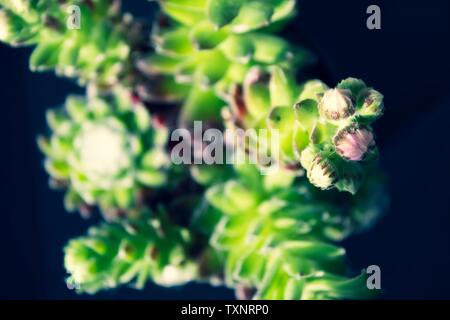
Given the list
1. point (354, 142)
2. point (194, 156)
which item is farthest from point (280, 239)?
point (354, 142)

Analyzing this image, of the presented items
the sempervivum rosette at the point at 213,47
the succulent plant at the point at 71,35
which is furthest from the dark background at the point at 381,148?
the succulent plant at the point at 71,35

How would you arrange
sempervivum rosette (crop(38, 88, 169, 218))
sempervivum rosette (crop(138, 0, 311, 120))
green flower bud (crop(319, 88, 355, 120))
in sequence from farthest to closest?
sempervivum rosette (crop(38, 88, 169, 218))
sempervivum rosette (crop(138, 0, 311, 120))
green flower bud (crop(319, 88, 355, 120))

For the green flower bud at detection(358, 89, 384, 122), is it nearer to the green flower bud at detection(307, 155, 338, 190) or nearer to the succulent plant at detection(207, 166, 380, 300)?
the green flower bud at detection(307, 155, 338, 190)

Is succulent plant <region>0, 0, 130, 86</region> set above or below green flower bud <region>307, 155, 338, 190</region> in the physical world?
above

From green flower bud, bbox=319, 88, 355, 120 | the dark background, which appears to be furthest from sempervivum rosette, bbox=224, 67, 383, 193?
the dark background

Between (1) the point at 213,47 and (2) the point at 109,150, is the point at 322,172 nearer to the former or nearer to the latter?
(1) the point at 213,47

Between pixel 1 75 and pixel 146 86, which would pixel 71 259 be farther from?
pixel 1 75

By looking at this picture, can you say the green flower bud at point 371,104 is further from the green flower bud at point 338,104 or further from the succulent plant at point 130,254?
the succulent plant at point 130,254
